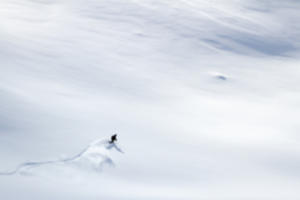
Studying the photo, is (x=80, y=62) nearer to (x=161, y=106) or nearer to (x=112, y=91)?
(x=112, y=91)

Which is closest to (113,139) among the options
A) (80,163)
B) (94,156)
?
(94,156)

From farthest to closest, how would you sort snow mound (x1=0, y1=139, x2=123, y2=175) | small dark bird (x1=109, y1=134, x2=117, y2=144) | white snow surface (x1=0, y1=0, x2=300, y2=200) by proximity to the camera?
small dark bird (x1=109, y1=134, x2=117, y2=144)
white snow surface (x1=0, y1=0, x2=300, y2=200)
snow mound (x1=0, y1=139, x2=123, y2=175)

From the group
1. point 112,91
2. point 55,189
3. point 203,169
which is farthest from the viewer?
point 112,91

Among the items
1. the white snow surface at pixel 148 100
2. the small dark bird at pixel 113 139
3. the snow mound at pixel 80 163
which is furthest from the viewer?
the small dark bird at pixel 113 139

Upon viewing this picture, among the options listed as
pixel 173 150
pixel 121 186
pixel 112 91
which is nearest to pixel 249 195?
pixel 173 150

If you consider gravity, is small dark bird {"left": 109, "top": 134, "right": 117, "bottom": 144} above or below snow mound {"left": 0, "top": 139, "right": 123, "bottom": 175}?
above

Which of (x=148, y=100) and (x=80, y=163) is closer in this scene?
(x=80, y=163)

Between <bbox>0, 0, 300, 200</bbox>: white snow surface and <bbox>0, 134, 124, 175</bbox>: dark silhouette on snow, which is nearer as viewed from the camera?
<bbox>0, 134, 124, 175</bbox>: dark silhouette on snow

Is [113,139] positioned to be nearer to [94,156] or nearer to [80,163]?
[94,156]
